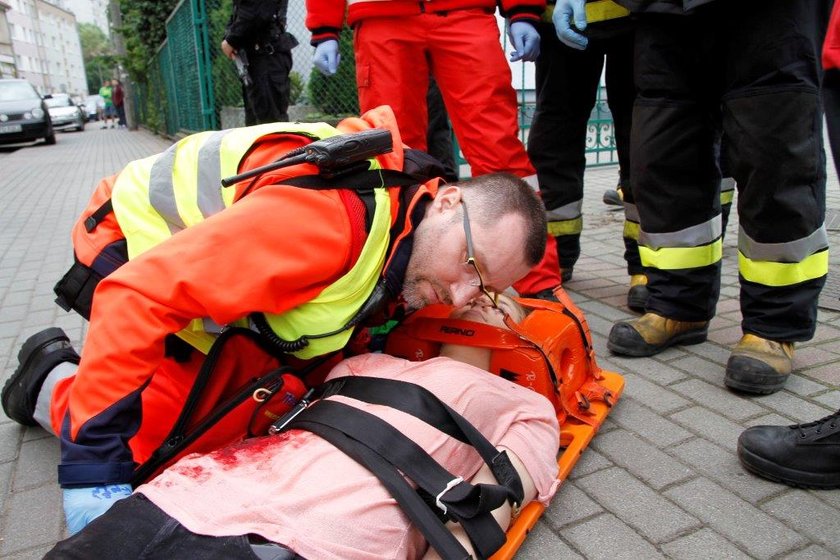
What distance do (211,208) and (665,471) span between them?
4.74 feet

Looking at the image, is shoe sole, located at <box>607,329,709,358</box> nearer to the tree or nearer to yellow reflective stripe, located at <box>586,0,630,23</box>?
yellow reflective stripe, located at <box>586,0,630,23</box>

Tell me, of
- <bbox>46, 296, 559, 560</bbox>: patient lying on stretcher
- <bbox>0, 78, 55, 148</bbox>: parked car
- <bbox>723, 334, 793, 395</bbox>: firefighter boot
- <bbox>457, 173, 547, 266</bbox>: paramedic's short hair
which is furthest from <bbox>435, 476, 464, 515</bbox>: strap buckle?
<bbox>0, 78, 55, 148</bbox>: parked car

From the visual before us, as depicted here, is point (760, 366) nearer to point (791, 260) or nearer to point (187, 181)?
point (791, 260)

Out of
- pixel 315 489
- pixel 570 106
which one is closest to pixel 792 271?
pixel 570 106

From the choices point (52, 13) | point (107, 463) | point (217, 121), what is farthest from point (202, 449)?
point (52, 13)

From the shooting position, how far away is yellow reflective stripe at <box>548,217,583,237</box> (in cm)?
347

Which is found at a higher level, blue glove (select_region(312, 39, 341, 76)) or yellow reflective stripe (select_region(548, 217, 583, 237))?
blue glove (select_region(312, 39, 341, 76))

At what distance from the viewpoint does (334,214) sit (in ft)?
5.29

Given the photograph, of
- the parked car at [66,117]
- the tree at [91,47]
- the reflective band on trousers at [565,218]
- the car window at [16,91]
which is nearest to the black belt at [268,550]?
the reflective band on trousers at [565,218]

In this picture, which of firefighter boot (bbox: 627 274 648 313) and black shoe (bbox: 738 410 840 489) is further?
firefighter boot (bbox: 627 274 648 313)

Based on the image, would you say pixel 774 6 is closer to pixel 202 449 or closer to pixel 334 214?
pixel 334 214

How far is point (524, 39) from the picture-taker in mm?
2988

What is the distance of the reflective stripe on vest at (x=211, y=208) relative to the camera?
170 cm

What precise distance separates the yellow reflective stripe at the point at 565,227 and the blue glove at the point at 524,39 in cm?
84
